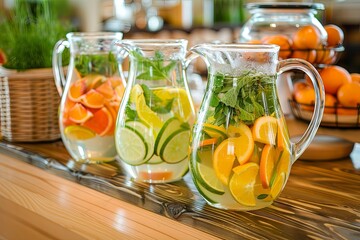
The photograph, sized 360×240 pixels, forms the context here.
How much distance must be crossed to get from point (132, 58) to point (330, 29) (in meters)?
0.48

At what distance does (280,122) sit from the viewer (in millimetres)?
628

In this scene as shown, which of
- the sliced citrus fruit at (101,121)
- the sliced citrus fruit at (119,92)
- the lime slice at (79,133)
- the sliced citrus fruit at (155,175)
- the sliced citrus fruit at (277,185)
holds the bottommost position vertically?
the sliced citrus fruit at (155,175)

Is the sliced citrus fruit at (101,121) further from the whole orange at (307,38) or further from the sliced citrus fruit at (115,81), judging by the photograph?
the whole orange at (307,38)

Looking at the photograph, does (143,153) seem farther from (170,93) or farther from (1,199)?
(1,199)

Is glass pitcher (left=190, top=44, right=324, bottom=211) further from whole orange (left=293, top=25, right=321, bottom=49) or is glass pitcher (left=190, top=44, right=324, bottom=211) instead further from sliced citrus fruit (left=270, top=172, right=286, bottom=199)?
whole orange (left=293, top=25, right=321, bottom=49)

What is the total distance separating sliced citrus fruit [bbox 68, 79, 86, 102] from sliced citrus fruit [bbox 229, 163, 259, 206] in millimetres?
353

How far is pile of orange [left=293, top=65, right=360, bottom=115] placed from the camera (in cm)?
87

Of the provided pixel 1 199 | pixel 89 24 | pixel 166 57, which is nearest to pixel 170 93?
pixel 166 57

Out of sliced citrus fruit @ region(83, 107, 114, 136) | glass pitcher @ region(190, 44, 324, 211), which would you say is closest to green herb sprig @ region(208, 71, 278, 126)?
glass pitcher @ region(190, 44, 324, 211)

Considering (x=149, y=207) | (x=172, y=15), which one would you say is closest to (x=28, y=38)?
(x=149, y=207)

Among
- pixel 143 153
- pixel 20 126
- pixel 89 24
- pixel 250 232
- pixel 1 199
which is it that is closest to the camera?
pixel 250 232

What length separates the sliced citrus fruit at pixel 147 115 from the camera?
706mm

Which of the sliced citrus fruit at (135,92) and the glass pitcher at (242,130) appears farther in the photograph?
the sliced citrus fruit at (135,92)

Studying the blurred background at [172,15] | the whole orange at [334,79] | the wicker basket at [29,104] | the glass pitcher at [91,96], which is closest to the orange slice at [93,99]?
the glass pitcher at [91,96]
